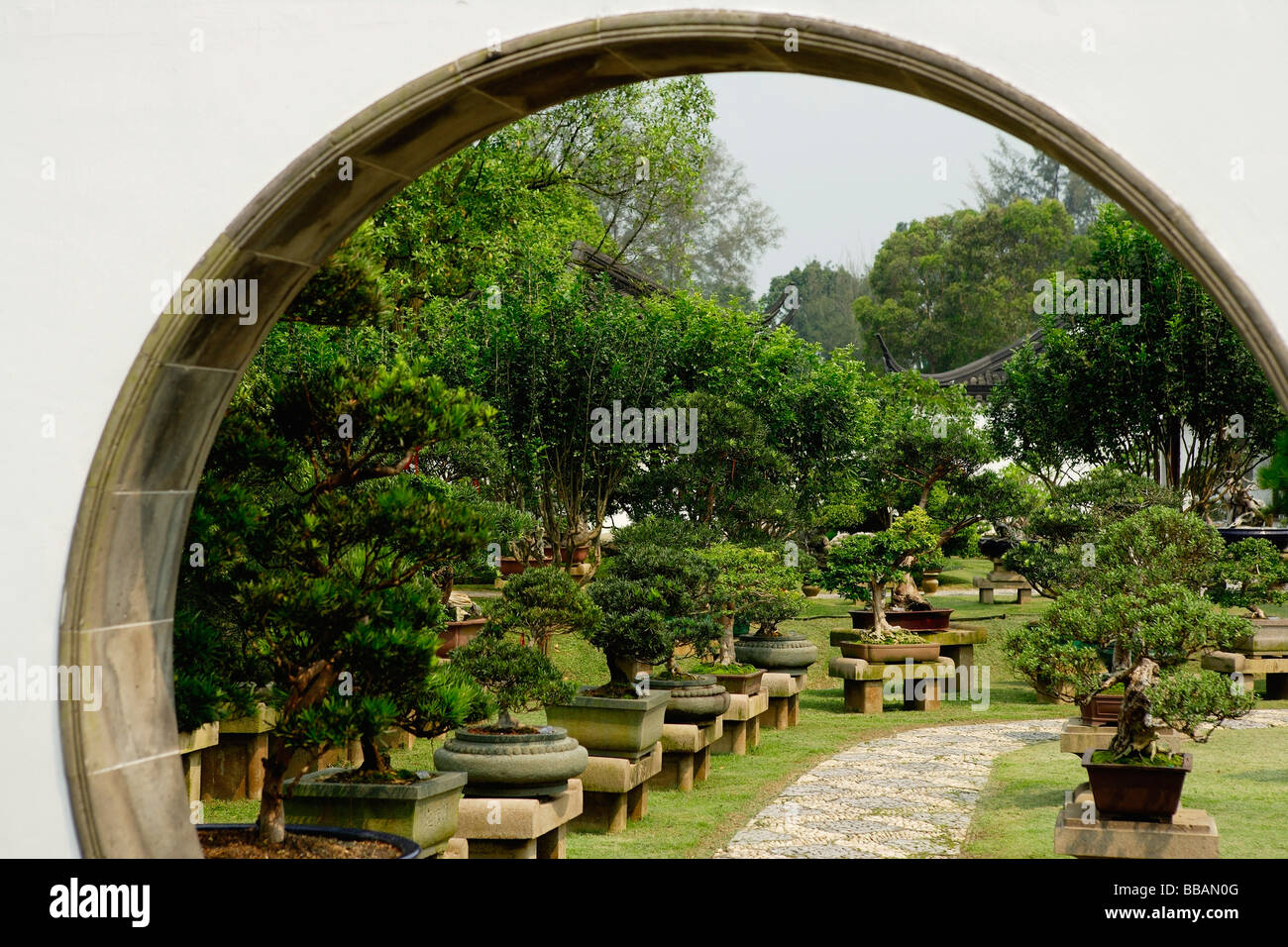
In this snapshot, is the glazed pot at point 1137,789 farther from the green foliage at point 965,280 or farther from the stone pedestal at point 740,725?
the green foliage at point 965,280

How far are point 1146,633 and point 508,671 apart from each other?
223 centimetres

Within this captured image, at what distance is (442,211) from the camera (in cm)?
1122

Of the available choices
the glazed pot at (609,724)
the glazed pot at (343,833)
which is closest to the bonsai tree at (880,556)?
the glazed pot at (609,724)

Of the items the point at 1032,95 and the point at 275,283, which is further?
the point at 275,283

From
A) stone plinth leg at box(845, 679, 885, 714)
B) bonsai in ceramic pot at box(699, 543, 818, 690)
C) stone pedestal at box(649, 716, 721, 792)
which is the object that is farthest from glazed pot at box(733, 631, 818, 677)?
stone pedestal at box(649, 716, 721, 792)

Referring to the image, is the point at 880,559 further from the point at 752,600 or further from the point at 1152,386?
the point at 1152,386

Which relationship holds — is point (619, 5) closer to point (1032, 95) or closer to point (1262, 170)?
point (1032, 95)

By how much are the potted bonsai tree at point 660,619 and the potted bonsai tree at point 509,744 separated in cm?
129

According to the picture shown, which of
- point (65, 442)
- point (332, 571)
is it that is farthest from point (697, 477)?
point (65, 442)

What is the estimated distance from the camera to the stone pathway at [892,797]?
5.04 m

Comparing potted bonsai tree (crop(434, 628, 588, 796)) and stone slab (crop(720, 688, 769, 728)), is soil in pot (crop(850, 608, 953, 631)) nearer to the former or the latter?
stone slab (crop(720, 688, 769, 728))

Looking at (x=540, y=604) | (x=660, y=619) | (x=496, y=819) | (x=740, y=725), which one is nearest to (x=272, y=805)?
(x=496, y=819)

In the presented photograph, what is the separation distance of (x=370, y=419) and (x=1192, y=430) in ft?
32.8

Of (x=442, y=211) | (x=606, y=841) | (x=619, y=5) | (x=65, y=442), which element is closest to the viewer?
(x=619, y=5)
